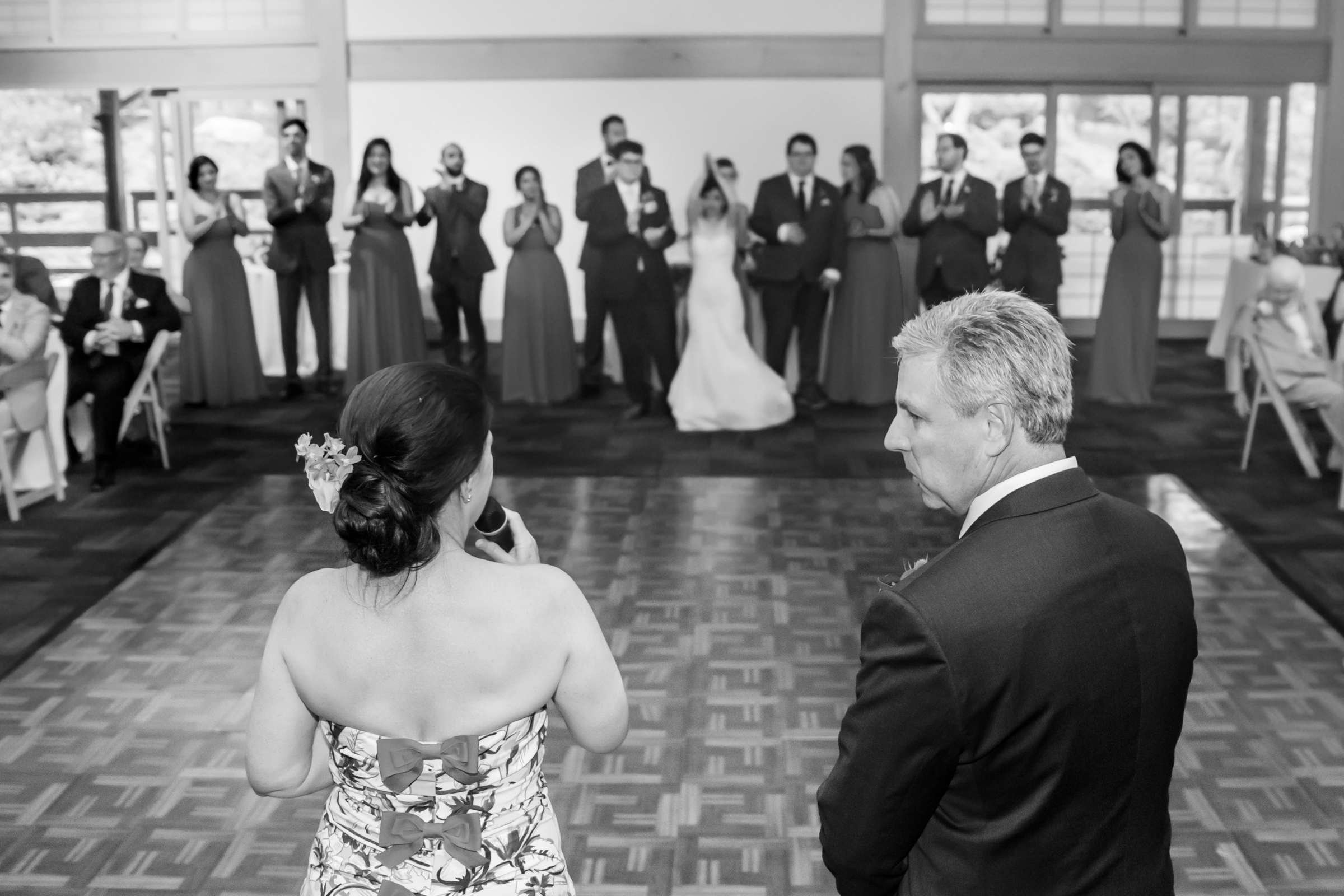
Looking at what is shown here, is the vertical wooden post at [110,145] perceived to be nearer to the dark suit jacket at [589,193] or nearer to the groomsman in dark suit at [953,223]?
the dark suit jacket at [589,193]

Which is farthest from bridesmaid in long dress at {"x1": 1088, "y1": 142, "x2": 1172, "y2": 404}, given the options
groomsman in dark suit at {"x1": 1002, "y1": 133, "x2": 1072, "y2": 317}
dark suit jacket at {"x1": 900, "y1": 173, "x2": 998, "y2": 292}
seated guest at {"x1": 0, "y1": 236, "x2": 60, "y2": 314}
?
seated guest at {"x1": 0, "y1": 236, "x2": 60, "y2": 314}

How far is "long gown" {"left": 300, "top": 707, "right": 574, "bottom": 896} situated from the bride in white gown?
21.4 feet

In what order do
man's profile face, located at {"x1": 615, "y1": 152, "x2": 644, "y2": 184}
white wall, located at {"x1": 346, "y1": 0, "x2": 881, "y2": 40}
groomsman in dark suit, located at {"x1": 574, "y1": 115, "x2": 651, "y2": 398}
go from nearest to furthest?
man's profile face, located at {"x1": 615, "y1": 152, "x2": 644, "y2": 184}
groomsman in dark suit, located at {"x1": 574, "y1": 115, "x2": 651, "y2": 398}
white wall, located at {"x1": 346, "y1": 0, "x2": 881, "y2": 40}

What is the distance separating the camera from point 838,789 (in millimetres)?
1555

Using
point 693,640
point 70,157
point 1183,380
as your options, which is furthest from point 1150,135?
point 70,157

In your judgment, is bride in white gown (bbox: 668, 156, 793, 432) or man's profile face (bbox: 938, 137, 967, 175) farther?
man's profile face (bbox: 938, 137, 967, 175)

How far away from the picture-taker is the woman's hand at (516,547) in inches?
84.4

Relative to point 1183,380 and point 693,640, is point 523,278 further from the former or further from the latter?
point 693,640

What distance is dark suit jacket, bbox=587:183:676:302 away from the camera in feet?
28.2

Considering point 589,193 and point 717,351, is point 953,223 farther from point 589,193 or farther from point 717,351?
point 589,193

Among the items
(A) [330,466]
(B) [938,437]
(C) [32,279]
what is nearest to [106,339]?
(C) [32,279]

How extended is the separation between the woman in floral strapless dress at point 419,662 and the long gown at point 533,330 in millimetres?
7488

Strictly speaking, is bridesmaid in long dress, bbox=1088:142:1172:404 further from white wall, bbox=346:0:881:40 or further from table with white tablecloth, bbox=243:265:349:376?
table with white tablecloth, bbox=243:265:349:376

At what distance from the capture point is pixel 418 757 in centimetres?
177
